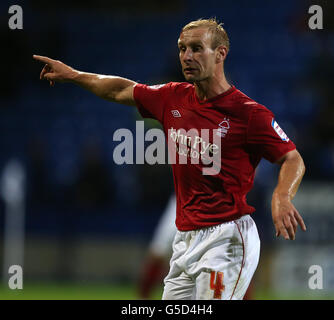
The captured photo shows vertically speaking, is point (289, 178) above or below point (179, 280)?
above

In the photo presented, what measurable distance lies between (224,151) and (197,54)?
686mm

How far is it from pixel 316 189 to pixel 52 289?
472cm

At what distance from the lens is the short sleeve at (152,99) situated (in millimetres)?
5062

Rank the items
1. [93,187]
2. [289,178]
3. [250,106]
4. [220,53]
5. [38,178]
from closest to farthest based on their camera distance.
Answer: [289,178] < [250,106] < [220,53] < [93,187] < [38,178]

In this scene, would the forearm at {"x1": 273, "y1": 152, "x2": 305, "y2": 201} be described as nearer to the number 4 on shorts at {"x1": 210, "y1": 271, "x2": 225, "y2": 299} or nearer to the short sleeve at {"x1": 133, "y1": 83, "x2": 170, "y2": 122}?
the number 4 on shorts at {"x1": 210, "y1": 271, "x2": 225, "y2": 299}

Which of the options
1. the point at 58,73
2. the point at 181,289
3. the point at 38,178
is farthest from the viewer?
the point at 38,178

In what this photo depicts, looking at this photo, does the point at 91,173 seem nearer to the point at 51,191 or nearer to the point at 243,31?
the point at 51,191

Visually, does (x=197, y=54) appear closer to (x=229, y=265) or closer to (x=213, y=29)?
(x=213, y=29)

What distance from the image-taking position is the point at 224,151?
4664mm

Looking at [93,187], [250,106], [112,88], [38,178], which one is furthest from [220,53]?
[38,178]

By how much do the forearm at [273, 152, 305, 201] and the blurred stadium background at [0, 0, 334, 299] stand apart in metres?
6.27

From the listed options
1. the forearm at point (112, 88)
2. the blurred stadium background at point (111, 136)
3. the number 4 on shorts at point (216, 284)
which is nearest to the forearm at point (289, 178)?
the number 4 on shorts at point (216, 284)

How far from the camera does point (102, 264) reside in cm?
1257

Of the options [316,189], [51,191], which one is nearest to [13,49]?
[51,191]
